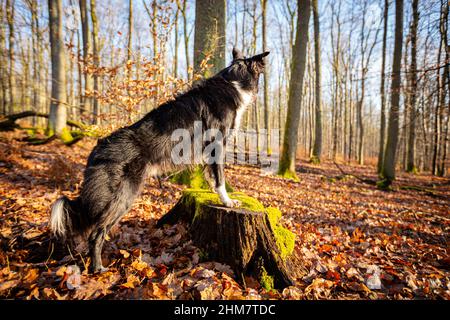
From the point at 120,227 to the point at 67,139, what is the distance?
7735 mm

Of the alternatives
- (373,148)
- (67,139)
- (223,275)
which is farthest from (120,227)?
(373,148)

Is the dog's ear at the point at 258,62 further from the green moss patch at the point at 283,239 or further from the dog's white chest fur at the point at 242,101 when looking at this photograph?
the green moss patch at the point at 283,239

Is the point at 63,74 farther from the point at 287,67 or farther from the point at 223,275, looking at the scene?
the point at 287,67

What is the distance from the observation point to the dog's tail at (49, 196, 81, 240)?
8.00 feet

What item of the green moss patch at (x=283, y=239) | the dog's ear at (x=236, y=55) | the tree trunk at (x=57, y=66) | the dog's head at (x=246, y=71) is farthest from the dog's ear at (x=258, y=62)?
the tree trunk at (x=57, y=66)

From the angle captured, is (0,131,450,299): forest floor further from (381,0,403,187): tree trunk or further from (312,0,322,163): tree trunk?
(312,0,322,163): tree trunk

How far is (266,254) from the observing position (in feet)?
9.12

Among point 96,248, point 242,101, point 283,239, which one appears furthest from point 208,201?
point 242,101

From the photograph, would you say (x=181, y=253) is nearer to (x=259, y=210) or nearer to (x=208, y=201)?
(x=208, y=201)

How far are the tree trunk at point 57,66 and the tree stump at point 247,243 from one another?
9101 millimetres

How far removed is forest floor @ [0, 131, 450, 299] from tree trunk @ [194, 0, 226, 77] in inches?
139

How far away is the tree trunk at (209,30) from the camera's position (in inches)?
231

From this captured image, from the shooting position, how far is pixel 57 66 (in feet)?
29.7

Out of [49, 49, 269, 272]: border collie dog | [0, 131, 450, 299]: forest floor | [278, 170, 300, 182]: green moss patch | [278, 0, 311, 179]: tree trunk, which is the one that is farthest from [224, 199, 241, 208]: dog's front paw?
[278, 0, 311, 179]: tree trunk
